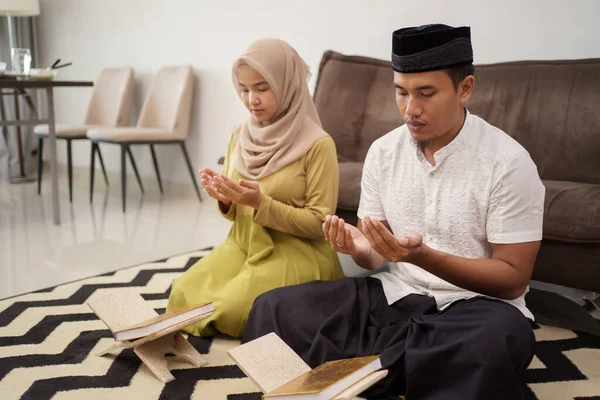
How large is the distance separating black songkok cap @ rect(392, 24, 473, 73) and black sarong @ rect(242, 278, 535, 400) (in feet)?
1.78

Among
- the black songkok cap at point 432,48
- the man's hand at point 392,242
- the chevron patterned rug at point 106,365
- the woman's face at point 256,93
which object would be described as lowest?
the chevron patterned rug at point 106,365

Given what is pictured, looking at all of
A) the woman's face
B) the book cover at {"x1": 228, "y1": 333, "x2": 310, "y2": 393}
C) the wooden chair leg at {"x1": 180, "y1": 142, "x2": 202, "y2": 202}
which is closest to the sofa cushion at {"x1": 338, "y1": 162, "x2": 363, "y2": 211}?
the woman's face

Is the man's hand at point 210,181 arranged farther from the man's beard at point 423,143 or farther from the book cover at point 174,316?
the man's beard at point 423,143

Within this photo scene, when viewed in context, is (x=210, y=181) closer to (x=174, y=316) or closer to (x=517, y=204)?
(x=174, y=316)

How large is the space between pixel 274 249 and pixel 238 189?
301 millimetres

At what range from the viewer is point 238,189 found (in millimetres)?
1654

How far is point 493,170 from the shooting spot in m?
1.34

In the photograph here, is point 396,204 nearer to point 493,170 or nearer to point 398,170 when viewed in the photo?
point 398,170

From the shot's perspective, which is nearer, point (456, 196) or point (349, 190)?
point (456, 196)

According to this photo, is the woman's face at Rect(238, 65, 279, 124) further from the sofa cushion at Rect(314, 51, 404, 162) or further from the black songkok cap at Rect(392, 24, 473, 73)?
the sofa cushion at Rect(314, 51, 404, 162)

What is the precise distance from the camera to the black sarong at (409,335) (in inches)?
47.9

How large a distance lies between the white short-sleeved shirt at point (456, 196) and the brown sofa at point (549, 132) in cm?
54

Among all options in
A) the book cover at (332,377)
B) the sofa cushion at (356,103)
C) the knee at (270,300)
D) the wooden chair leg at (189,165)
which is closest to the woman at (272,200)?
the knee at (270,300)

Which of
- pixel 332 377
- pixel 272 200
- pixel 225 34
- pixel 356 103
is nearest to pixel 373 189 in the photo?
pixel 272 200
